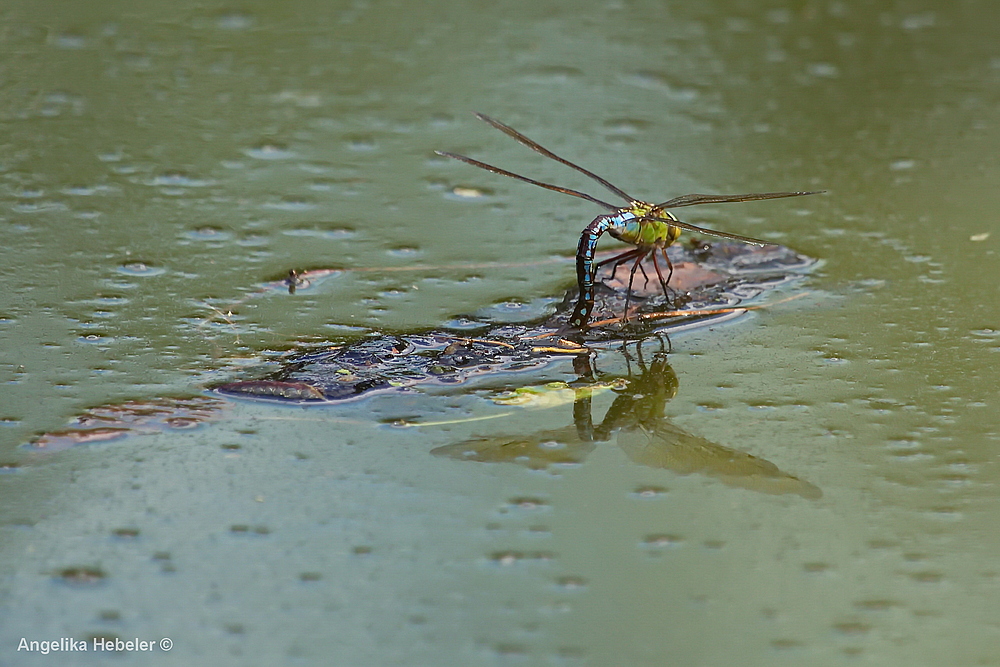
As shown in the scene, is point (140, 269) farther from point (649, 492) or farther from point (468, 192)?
point (649, 492)

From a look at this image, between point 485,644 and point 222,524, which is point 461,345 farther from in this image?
point 485,644

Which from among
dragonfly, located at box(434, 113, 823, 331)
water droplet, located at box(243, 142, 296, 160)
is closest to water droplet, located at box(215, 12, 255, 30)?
water droplet, located at box(243, 142, 296, 160)

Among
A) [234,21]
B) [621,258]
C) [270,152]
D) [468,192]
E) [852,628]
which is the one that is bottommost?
[852,628]

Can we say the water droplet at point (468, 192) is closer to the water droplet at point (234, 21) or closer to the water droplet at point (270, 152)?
the water droplet at point (270, 152)

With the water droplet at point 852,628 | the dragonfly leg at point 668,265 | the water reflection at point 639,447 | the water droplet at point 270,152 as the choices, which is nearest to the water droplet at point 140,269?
the water droplet at point 270,152

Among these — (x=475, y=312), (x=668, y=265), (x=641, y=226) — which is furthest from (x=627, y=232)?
(x=475, y=312)

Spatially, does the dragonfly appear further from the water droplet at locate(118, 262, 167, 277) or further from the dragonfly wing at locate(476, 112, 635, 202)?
the water droplet at locate(118, 262, 167, 277)

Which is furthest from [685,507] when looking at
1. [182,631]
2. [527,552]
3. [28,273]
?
[28,273]
